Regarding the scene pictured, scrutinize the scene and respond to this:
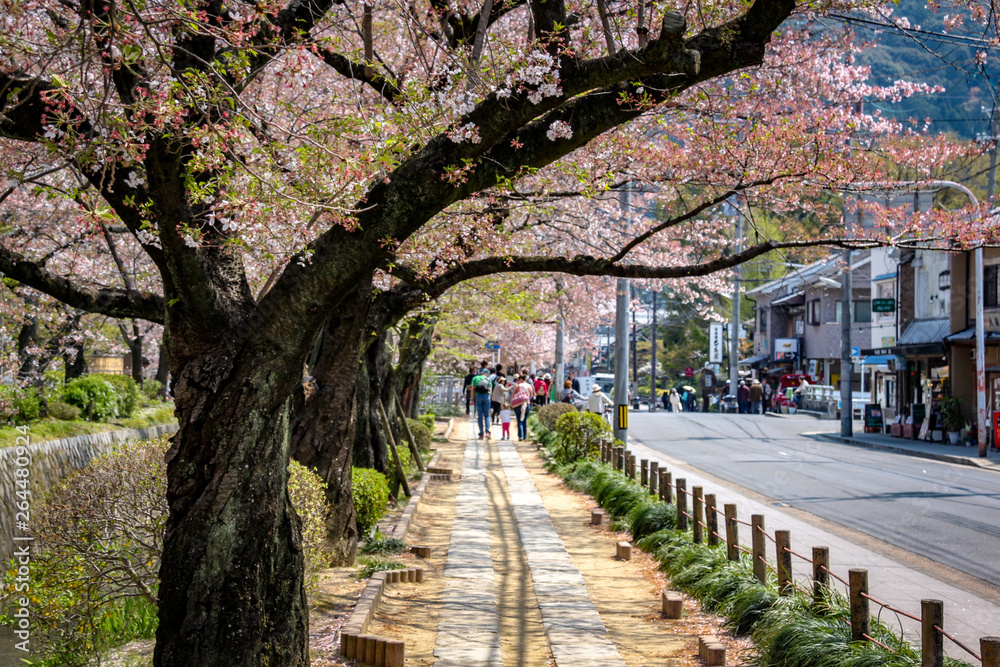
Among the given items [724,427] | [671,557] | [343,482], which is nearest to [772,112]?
[671,557]

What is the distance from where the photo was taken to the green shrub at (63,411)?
13.4 metres

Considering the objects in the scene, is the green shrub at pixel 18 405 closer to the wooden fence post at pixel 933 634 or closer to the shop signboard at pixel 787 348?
the wooden fence post at pixel 933 634

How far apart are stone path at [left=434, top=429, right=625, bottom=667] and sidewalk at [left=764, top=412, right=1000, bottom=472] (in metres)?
14.5

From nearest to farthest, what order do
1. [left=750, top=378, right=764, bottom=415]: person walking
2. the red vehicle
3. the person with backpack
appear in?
the person with backpack → [left=750, top=378, right=764, bottom=415]: person walking → the red vehicle

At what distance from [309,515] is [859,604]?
13.9ft

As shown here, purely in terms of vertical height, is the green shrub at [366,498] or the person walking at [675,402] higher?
the person walking at [675,402]

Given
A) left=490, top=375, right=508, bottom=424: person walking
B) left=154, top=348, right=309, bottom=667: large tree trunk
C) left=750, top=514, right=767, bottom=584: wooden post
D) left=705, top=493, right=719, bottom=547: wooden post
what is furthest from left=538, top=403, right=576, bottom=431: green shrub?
left=154, top=348, right=309, bottom=667: large tree trunk

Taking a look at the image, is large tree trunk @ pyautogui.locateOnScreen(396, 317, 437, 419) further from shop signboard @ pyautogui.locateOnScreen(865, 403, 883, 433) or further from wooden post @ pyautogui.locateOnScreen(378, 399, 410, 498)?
shop signboard @ pyautogui.locateOnScreen(865, 403, 883, 433)

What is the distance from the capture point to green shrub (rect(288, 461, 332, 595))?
23.5ft

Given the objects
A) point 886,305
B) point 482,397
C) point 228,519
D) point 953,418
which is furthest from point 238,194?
point 886,305

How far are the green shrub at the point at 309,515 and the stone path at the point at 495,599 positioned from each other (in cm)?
115

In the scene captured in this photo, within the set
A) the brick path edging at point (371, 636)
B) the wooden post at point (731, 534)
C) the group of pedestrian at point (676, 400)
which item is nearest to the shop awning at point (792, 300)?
the group of pedestrian at point (676, 400)

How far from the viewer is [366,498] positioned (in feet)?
36.3

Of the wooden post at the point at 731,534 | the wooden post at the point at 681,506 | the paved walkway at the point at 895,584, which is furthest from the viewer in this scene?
the wooden post at the point at 681,506
